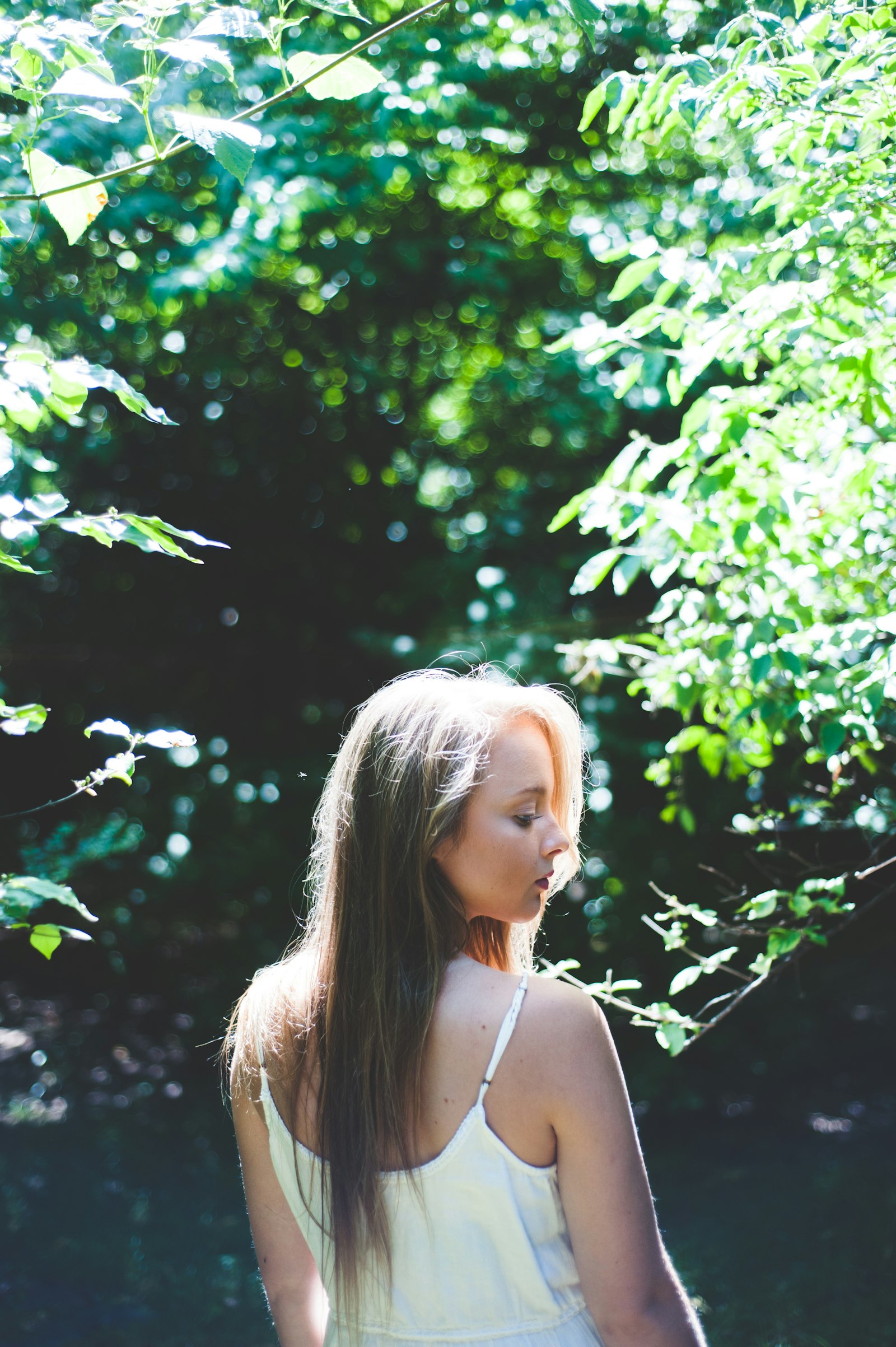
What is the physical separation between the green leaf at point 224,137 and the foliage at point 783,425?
733 mm

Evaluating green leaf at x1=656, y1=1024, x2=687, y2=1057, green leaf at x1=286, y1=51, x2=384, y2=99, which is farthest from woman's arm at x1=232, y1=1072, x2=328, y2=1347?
green leaf at x1=286, y1=51, x2=384, y2=99

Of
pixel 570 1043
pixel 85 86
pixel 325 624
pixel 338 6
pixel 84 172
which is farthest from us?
pixel 325 624

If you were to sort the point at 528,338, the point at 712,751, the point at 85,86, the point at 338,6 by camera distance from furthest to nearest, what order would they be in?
the point at 528,338 → the point at 712,751 → the point at 338,6 → the point at 85,86

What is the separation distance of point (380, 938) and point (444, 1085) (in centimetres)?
19

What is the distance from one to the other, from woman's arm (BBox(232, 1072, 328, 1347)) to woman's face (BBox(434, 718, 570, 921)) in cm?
43

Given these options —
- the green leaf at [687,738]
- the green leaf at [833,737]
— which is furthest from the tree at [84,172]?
the green leaf at [687,738]

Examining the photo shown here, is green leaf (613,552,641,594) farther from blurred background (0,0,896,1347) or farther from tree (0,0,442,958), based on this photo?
blurred background (0,0,896,1347)

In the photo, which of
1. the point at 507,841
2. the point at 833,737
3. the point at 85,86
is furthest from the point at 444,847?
the point at 85,86

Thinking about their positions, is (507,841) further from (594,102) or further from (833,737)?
(594,102)

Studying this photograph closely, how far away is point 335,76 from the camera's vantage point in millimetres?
1481

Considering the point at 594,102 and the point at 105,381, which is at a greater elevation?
the point at 594,102

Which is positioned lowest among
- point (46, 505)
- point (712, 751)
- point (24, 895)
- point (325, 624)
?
point (325, 624)

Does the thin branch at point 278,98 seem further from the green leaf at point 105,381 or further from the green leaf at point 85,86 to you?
the green leaf at point 105,381

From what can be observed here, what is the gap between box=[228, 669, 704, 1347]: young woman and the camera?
1203 mm
